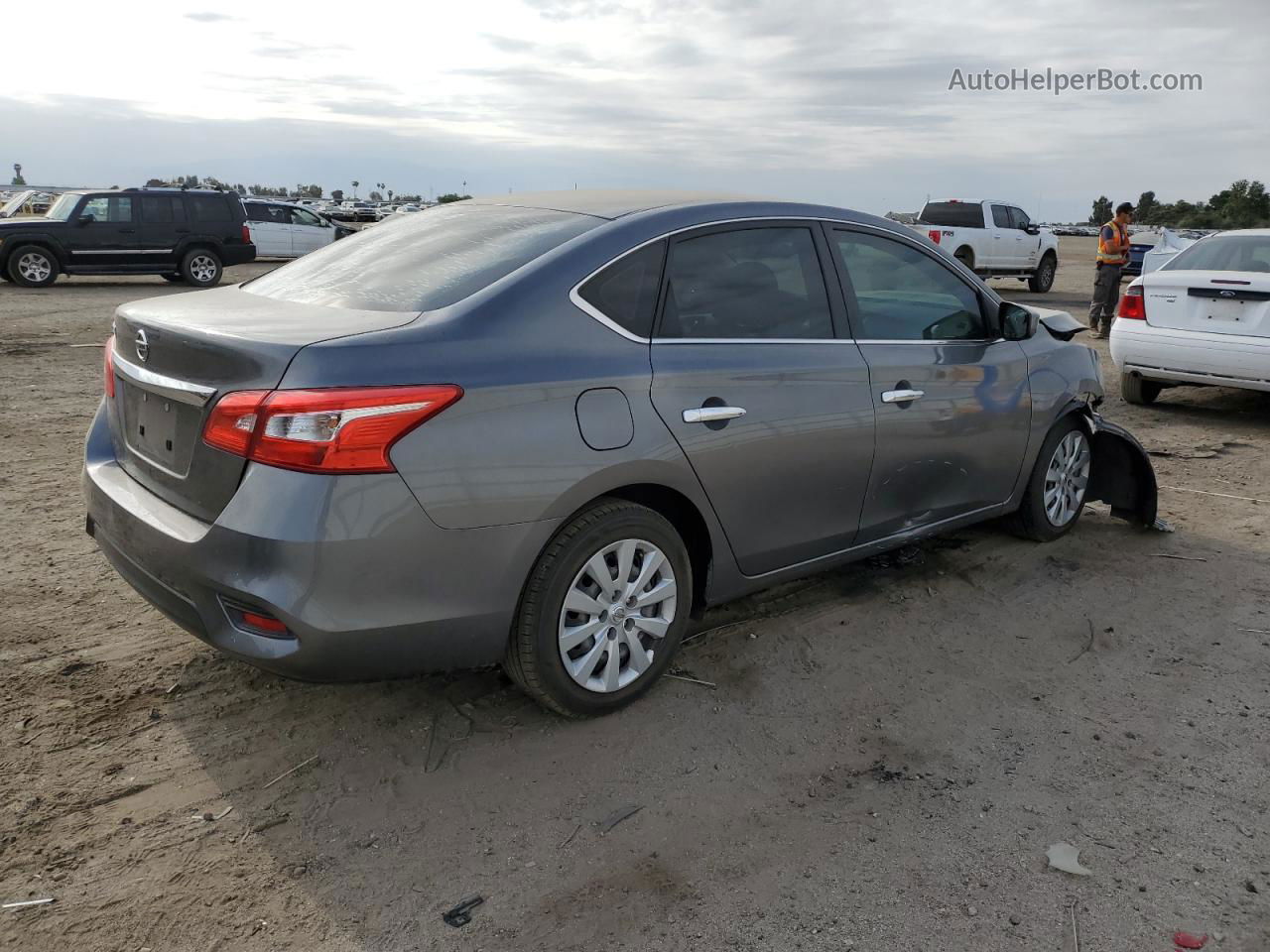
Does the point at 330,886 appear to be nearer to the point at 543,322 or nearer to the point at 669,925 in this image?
the point at 669,925

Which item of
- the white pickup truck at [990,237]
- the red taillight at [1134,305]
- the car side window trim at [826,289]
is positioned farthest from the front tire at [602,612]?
the white pickup truck at [990,237]

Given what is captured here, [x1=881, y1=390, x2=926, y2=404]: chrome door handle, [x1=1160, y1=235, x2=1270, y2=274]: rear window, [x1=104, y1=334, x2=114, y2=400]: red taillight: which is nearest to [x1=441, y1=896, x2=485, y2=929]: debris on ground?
[x1=104, y1=334, x2=114, y2=400]: red taillight

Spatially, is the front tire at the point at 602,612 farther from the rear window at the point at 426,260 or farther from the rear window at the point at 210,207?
the rear window at the point at 210,207

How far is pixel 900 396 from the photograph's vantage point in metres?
4.21

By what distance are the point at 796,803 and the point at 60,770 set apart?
2157mm

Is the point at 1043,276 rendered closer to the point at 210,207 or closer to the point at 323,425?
the point at 210,207

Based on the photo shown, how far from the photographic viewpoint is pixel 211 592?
2.91 meters

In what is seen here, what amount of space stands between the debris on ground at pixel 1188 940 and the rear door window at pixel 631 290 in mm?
2207

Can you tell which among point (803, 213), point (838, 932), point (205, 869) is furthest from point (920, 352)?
point (205, 869)

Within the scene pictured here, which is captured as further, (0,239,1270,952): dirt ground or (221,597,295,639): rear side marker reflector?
(221,597,295,639): rear side marker reflector

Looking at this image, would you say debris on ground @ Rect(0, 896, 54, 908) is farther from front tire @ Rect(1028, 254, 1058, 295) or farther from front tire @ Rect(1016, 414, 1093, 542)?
front tire @ Rect(1028, 254, 1058, 295)

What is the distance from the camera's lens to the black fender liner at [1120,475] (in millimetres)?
5543

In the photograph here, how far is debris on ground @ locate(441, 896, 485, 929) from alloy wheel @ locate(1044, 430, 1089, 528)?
3710mm

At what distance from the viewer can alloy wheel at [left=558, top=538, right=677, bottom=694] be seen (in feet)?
10.8
